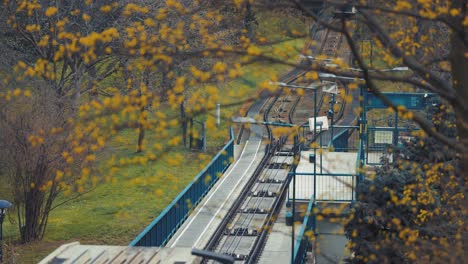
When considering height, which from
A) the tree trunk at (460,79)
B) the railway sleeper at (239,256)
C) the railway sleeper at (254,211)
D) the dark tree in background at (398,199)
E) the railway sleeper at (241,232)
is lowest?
the railway sleeper at (239,256)

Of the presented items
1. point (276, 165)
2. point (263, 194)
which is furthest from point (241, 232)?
point (276, 165)

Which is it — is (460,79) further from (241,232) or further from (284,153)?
(284,153)

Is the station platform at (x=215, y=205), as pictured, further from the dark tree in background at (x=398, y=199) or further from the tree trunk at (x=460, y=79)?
the tree trunk at (x=460, y=79)

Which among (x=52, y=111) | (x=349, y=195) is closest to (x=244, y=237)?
(x=349, y=195)

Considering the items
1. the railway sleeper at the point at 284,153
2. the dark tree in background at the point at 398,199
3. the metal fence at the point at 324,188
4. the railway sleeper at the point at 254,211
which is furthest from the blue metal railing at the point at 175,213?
the railway sleeper at the point at 284,153

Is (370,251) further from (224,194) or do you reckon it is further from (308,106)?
(308,106)

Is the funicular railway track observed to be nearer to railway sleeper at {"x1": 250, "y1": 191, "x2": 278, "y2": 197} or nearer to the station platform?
railway sleeper at {"x1": 250, "y1": 191, "x2": 278, "y2": 197}

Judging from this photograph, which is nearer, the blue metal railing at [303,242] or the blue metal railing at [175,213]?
the blue metal railing at [303,242]
